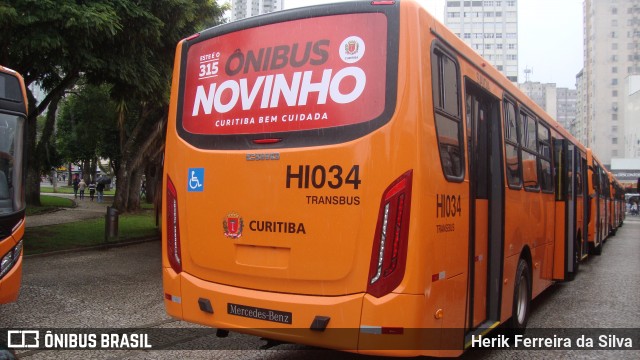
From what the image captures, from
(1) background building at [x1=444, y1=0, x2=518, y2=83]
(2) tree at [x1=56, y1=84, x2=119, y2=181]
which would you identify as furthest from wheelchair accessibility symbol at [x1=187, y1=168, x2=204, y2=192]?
(1) background building at [x1=444, y1=0, x2=518, y2=83]

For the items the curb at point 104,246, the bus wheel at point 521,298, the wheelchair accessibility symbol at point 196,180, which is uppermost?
the wheelchair accessibility symbol at point 196,180

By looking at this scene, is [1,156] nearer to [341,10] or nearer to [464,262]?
[341,10]

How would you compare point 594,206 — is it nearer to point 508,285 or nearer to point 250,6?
point 508,285

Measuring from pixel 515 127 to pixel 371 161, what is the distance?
3.11 meters

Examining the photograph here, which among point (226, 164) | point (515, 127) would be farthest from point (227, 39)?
point (515, 127)

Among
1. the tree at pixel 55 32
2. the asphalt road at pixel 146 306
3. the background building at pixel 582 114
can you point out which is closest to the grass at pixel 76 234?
the asphalt road at pixel 146 306

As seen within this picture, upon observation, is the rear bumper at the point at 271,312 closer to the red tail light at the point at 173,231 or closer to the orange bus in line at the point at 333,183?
the orange bus in line at the point at 333,183

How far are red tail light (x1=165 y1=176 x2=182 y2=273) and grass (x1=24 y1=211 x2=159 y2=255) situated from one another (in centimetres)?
948

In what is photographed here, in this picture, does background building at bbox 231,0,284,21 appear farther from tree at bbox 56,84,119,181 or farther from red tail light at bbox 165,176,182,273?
red tail light at bbox 165,176,182,273

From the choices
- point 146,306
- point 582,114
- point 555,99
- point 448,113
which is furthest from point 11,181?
point 555,99

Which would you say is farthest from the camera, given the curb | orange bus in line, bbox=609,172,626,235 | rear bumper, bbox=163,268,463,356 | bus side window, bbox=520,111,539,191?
orange bus in line, bbox=609,172,626,235

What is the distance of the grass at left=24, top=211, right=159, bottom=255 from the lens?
1416 centimetres

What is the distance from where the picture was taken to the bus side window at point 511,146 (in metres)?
5.95

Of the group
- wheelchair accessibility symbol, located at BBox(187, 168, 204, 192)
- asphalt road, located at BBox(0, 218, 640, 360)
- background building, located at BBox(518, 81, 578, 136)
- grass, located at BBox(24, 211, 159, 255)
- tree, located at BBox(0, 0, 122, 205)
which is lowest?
asphalt road, located at BBox(0, 218, 640, 360)
